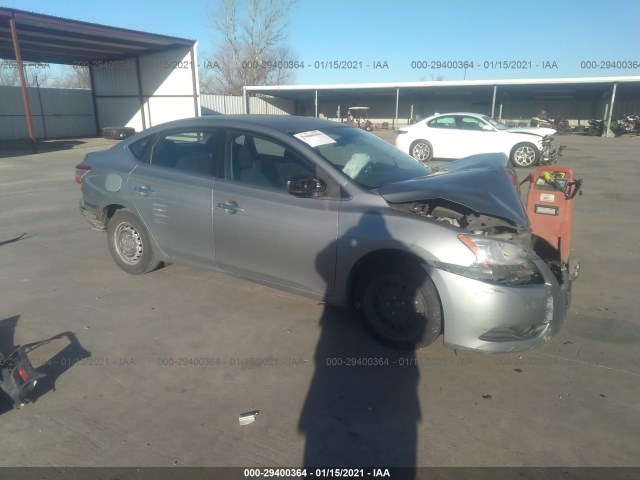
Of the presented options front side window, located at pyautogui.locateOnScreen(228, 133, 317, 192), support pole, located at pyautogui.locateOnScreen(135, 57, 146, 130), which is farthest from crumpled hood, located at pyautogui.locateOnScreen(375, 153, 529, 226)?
support pole, located at pyautogui.locateOnScreen(135, 57, 146, 130)

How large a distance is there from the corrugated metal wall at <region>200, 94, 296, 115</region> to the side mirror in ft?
79.5

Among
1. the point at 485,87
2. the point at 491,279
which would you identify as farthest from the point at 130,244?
the point at 485,87

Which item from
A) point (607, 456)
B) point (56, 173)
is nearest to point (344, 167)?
point (607, 456)

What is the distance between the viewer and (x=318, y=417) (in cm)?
266

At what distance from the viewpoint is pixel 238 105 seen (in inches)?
1441

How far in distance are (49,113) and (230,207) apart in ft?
98.0

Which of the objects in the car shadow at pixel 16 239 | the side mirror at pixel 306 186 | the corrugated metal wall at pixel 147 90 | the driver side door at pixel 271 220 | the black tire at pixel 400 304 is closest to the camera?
the black tire at pixel 400 304

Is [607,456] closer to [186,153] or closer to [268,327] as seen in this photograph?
[268,327]

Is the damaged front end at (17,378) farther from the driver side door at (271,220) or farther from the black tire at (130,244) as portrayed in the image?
the black tire at (130,244)

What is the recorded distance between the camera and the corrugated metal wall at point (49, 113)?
25.9 meters

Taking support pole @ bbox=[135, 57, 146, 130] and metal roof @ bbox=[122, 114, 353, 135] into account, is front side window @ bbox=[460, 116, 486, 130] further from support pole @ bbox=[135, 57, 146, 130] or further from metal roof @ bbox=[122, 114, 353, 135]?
support pole @ bbox=[135, 57, 146, 130]

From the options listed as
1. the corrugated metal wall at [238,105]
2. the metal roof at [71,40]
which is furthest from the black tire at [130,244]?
the corrugated metal wall at [238,105]

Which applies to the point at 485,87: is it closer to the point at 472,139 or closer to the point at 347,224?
the point at 472,139

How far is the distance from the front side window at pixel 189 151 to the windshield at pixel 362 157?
0.83 m
